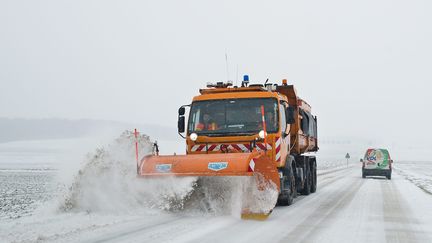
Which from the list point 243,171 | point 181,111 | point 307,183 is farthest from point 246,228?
point 307,183

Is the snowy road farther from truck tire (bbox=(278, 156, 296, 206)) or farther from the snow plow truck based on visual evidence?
truck tire (bbox=(278, 156, 296, 206))

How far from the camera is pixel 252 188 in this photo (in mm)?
8672

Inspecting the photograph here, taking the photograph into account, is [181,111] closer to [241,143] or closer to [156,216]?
[241,143]

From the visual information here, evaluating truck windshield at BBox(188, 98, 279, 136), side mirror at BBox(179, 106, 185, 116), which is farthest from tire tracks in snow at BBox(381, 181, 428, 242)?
side mirror at BBox(179, 106, 185, 116)

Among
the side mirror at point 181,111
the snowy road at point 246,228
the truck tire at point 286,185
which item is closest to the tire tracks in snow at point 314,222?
the snowy road at point 246,228

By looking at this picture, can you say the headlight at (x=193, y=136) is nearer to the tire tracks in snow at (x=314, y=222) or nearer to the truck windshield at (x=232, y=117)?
the truck windshield at (x=232, y=117)

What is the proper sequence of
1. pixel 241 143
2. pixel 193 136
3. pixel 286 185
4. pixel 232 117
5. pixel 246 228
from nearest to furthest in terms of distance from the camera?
pixel 246 228, pixel 241 143, pixel 193 136, pixel 232 117, pixel 286 185

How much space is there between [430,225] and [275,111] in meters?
3.77

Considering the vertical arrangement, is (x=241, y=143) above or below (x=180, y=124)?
below

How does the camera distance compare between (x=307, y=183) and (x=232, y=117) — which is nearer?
(x=232, y=117)

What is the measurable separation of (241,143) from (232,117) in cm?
79

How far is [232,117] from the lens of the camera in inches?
409

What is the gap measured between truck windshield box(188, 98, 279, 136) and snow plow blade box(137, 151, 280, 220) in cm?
138

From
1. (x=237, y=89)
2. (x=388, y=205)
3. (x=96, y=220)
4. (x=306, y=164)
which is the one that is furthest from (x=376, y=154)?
(x=96, y=220)
